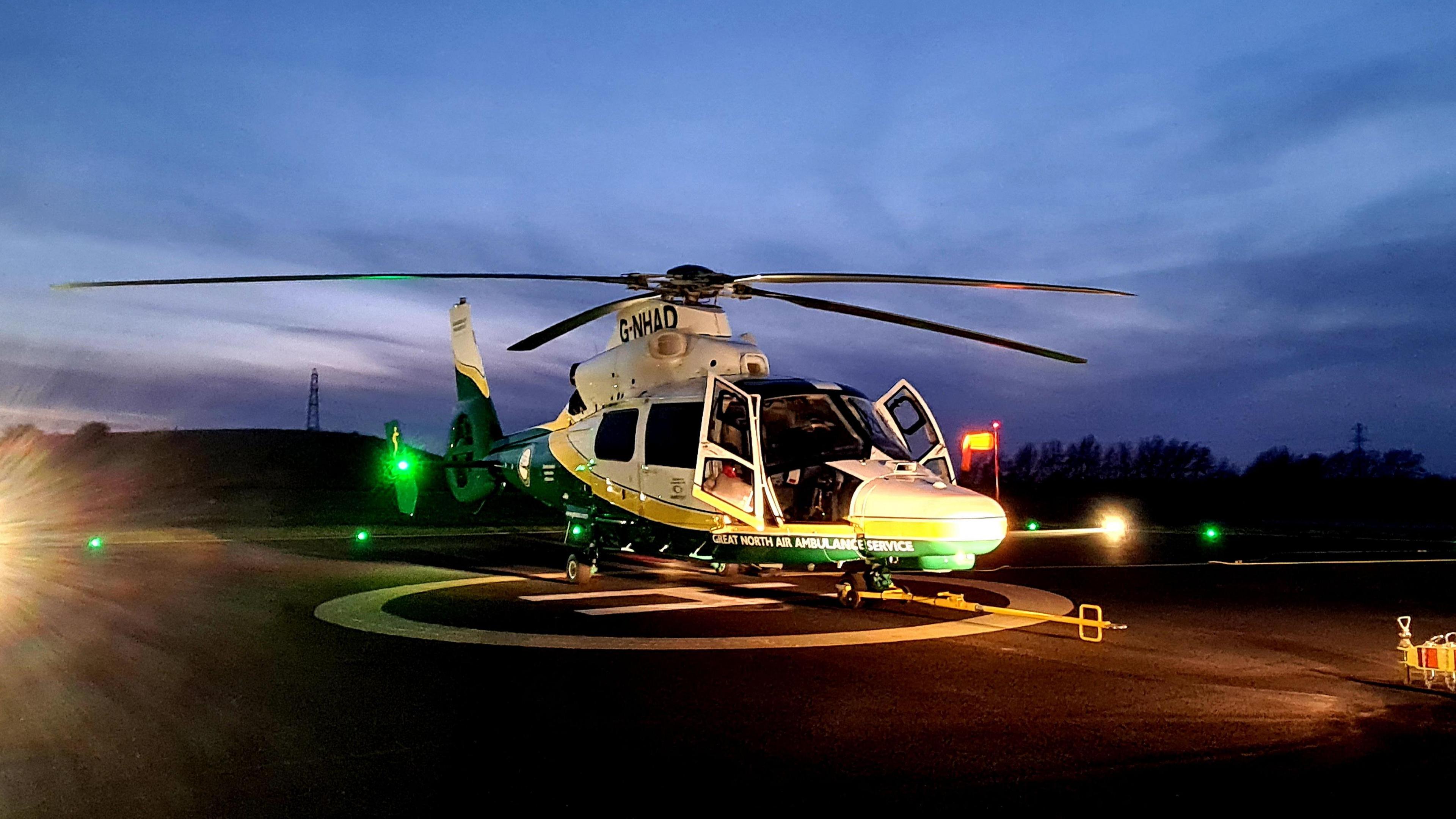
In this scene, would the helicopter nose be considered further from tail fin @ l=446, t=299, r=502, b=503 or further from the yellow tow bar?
tail fin @ l=446, t=299, r=502, b=503

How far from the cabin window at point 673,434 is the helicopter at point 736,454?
21 mm

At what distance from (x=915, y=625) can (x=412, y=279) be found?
713 centimetres

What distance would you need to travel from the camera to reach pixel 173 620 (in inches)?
461

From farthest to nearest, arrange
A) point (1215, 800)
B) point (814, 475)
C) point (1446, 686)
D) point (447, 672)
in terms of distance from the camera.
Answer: point (814, 475)
point (447, 672)
point (1446, 686)
point (1215, 800)

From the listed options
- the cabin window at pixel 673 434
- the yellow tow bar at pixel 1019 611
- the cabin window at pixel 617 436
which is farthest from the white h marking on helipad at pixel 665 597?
the cabin window at pixel 617 436

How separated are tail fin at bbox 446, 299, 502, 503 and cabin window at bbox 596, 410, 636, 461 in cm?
484

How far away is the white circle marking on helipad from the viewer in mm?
9906

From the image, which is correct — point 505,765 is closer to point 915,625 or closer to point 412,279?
point 915,625

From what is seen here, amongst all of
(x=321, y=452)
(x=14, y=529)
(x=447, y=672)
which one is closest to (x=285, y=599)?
(x=447, y=672)

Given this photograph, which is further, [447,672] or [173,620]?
[173,620]

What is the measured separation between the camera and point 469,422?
2059cm

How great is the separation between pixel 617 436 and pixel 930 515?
5483 mm

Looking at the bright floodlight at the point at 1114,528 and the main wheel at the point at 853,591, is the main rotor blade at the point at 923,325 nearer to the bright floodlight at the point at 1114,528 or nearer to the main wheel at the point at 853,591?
the main wheel at the point at 853,591

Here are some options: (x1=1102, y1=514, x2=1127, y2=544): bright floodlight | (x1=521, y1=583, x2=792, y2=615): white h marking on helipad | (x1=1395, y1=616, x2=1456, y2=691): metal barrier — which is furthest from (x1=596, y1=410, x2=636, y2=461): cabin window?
(x1=1102, y1=514, x2=1127, y2=544): bright floodlight
